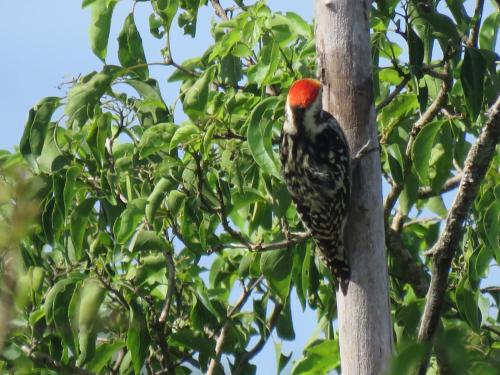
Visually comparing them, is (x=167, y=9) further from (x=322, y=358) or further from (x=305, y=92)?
(x=322, y=358)

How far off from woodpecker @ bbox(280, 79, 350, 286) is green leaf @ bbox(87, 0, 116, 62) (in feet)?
2.67

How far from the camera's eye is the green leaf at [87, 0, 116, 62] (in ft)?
12.7

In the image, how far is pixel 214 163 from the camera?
403 cm

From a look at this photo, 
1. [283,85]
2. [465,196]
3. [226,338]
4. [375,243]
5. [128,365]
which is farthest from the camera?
[226,338]

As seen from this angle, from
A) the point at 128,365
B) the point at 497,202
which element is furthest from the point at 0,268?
the point at 128,365

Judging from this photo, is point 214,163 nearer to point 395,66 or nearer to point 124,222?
point 124,222

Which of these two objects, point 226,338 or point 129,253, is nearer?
point 129,253

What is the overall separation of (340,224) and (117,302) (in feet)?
3.54

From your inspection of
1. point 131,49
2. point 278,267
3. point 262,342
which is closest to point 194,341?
point 278,267

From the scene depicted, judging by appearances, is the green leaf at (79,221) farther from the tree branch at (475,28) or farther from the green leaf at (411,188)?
the tree branch at (475,28)

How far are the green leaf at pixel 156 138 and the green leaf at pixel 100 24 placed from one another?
0.48 metres

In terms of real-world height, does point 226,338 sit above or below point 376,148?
below

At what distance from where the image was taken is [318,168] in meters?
3.84

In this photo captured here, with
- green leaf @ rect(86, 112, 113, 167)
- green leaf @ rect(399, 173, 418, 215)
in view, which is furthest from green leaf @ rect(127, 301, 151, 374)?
green leaf @ rect(399, 173, 418, 215)
